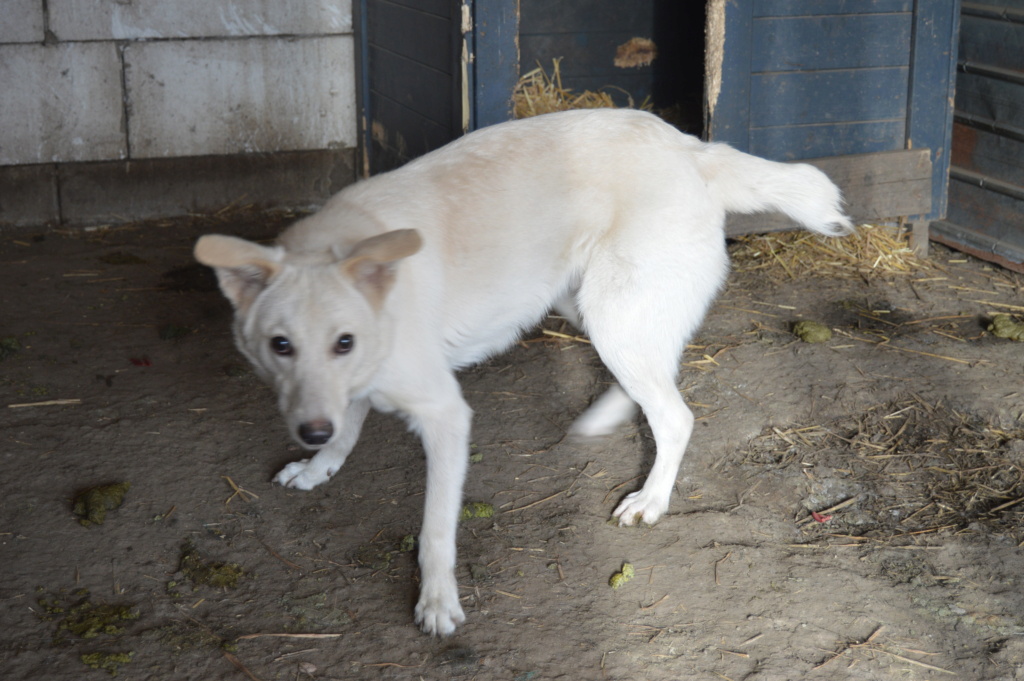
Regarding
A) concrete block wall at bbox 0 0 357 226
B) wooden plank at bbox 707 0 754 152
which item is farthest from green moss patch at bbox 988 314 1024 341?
concrete block wall at bbox 0 0 357 226

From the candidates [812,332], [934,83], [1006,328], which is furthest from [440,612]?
[934,83]

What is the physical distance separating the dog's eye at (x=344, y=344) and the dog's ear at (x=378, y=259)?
12 cm

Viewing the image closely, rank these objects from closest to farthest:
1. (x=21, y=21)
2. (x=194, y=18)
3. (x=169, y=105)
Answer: (x=21, y=21) < (x=194, y=18) < (x=169, y=105)

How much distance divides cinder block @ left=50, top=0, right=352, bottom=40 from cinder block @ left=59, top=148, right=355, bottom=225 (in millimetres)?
743

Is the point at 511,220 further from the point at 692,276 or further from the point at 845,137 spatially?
the point at 845,137

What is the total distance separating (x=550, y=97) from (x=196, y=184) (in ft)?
7.46

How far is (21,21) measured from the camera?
5.46 meters

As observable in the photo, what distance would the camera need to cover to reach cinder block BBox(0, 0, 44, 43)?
17.8 ft

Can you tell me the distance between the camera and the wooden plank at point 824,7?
473 cm

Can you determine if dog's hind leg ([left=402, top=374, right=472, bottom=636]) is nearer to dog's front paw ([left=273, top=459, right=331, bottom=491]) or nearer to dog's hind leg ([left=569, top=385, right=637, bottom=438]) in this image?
dog's front paw ([left=273, top=459, right=331, bottom=491])

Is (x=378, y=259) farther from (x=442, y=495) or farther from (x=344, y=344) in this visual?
(x=442, y=495)

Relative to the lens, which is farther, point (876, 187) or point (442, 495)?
point (876, 187)

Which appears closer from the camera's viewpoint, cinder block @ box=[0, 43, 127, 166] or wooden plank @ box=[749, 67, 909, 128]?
wooden plank @ box=[749, 67, 909, 128]

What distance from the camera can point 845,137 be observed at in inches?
200
